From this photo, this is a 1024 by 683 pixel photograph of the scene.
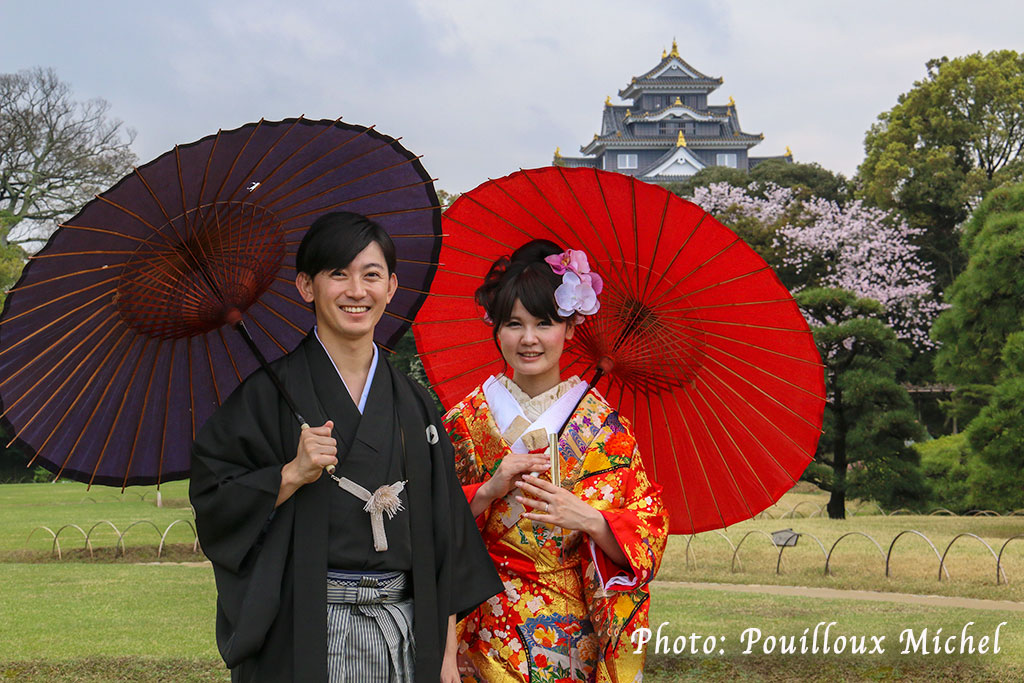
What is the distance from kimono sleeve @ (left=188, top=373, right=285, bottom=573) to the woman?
2.26 ft

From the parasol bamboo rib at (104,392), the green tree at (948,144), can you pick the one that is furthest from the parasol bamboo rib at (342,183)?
the green tree at (948,144)

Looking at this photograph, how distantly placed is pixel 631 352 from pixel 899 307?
74.4ft

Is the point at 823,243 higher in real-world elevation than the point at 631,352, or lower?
higher

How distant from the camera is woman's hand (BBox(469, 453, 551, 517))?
9.38ft

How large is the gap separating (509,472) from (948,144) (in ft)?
88.8

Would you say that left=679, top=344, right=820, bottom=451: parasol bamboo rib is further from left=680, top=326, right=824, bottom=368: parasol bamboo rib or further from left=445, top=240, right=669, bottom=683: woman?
left=445, top=240, right=669, bottom=683: woman

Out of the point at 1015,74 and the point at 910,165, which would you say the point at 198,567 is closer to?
the point at 910,165

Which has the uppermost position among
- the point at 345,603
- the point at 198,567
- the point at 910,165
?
the point at 910,165

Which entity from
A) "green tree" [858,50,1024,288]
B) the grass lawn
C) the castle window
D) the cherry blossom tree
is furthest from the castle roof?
the grass lawn

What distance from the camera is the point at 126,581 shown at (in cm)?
1141

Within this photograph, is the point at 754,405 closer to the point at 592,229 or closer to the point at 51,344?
the point at 592,229

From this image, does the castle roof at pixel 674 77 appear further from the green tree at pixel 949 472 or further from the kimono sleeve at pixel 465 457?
the kimono sleeve at pixel 465 457

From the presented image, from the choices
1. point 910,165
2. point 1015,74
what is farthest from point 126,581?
point 1015,74

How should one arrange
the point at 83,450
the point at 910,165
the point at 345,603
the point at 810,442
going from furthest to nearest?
the point at 910,165
the point at 810,442
the point at 83,450
the point at 345,603
